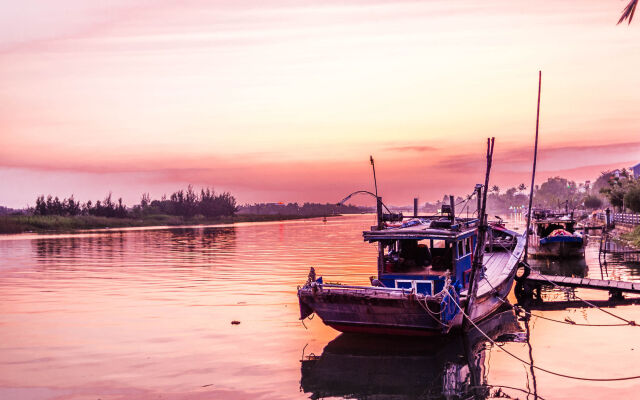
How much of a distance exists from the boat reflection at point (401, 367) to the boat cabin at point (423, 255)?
1.76 metres

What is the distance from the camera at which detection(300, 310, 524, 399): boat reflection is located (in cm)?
1458

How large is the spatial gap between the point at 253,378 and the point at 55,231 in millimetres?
102307

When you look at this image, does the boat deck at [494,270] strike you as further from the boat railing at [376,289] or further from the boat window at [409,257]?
the boat railing at [376,289]

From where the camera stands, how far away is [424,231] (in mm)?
18781

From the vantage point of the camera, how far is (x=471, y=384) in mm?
15016

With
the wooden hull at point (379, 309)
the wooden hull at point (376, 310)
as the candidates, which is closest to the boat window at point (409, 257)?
the wooden hull at point (379, 309)

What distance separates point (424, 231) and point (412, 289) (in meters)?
2.40

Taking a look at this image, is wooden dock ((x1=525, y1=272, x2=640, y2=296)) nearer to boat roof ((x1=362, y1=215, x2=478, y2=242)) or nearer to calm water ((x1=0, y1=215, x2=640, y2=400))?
calm water ((x1=0, y1=215, x2=640, y2=400))

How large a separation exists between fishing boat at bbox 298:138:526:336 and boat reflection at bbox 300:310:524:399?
2.19 ft

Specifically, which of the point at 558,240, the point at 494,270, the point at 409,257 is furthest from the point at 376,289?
the point at 558,240

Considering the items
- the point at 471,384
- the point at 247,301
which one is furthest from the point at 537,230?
the point at 471,384

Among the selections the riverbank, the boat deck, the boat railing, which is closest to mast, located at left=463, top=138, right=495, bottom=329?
the boat deck

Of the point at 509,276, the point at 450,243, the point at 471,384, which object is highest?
the point at 450,243

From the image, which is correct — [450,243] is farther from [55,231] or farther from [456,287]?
[55,231]
